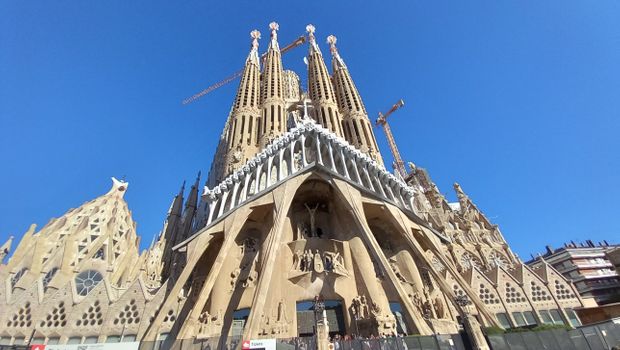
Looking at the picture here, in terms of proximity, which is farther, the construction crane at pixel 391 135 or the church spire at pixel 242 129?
the construction crane at pixel 391 135

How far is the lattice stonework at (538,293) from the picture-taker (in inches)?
767

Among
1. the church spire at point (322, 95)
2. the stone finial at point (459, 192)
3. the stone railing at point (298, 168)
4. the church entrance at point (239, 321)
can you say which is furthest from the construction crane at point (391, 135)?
the church entrance at point (239, 321)

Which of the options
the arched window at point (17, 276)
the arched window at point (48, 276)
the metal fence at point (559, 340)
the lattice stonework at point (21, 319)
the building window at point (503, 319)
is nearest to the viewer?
the metal fence at point (559, 340)

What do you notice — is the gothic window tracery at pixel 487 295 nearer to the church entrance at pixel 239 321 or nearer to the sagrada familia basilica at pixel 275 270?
the sagrada familia basilica at pixel 275 270

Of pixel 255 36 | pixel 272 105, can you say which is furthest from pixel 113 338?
pixel 255 36

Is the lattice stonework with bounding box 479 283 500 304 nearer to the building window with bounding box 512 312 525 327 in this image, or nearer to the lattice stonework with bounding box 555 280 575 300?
the building window with bounding box 512 312 525 327

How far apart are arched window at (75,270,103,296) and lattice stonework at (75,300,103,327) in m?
4.68

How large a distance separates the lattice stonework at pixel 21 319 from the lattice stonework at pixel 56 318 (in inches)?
42.5

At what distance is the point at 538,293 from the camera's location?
64.7ft

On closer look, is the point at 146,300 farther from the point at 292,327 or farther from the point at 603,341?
the point at 603,341

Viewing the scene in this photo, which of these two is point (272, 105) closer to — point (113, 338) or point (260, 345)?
point (113, 338)

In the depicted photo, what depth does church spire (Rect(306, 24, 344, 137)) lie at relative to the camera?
30.1 meters

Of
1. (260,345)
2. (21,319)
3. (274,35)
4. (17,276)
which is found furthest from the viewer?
(274,35)

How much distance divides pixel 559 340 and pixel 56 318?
80.0 ft
